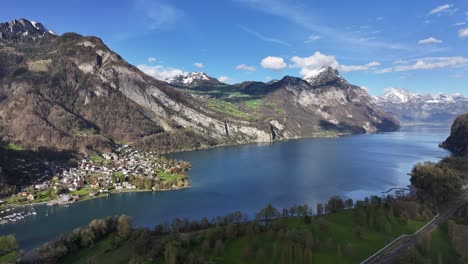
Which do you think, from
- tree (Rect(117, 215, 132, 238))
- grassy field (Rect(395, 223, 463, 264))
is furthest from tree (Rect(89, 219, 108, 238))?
grassy field (Rect(395, 223, 463, 264))

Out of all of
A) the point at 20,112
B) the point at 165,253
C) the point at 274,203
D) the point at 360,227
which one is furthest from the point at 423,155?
the point at 20,112

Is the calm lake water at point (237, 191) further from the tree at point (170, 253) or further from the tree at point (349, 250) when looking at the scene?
the tree at point (349, 250)

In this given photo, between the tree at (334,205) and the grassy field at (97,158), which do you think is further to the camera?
the grassy field at (97,158)

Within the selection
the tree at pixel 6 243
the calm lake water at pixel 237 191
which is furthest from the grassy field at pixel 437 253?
the tree at pixel 6 243

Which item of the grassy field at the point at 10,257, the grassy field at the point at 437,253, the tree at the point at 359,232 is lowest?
the grassy field at the point at 437,253

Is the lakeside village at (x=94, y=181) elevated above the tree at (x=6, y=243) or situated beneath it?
elevated above

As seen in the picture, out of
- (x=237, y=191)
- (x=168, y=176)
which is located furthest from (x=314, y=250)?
(x=168, y=176)
